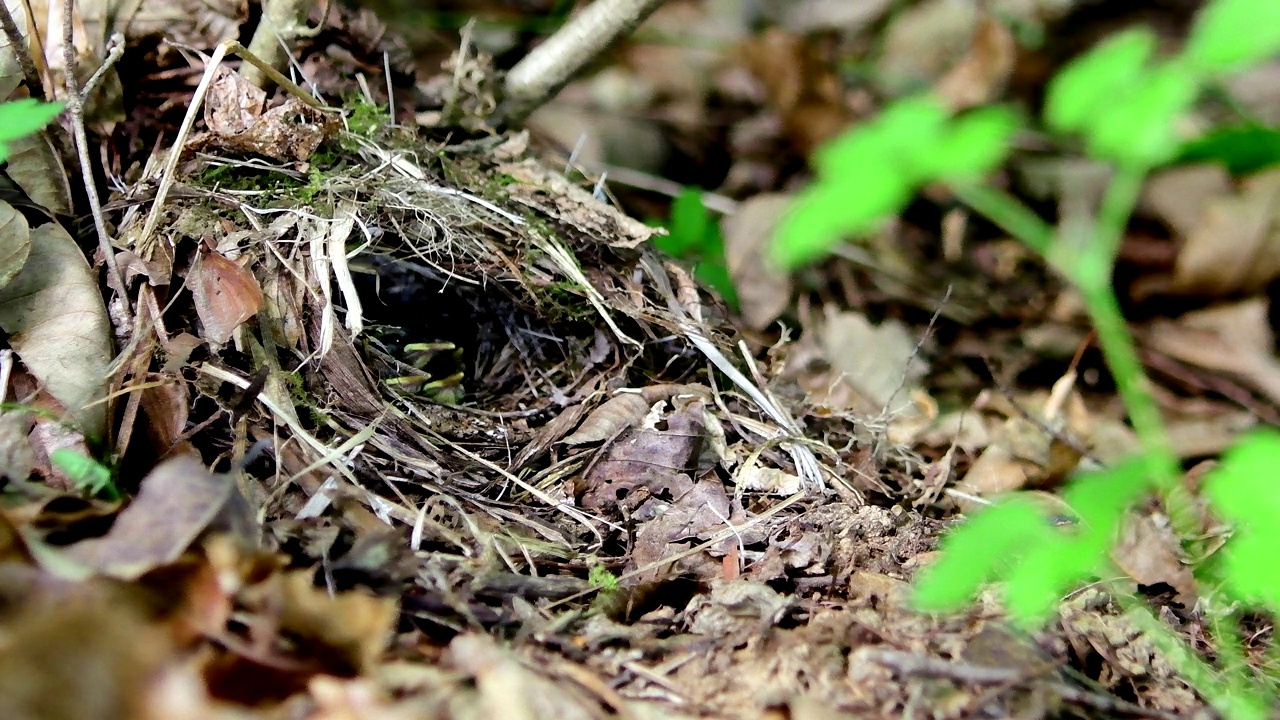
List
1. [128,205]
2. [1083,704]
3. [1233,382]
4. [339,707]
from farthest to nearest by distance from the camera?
[1233,382]
[128,205]
[1083,704]
[339,707]

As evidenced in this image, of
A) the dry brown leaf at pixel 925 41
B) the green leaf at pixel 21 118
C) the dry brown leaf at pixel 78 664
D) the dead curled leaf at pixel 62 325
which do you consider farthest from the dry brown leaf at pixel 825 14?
the dry brown leaf at pixel 78 664

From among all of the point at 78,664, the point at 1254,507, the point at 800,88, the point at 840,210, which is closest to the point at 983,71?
the point at 800,88

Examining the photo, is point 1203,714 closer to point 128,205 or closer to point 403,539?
point 403,539

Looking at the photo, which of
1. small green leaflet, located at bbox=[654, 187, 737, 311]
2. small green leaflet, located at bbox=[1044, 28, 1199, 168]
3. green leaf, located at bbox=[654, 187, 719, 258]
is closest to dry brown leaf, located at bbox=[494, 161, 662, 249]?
small green leaflet, located at bbox=[654, 187, 737, 311]

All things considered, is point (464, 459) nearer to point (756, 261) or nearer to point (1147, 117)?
point (1147, 117)

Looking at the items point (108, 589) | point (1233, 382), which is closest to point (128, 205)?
point (108, 589)

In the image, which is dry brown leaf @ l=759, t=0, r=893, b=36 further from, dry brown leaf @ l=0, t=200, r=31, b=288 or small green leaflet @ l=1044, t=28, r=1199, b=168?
dry brown leaf @ l=0, t=200, r=31, b=288
